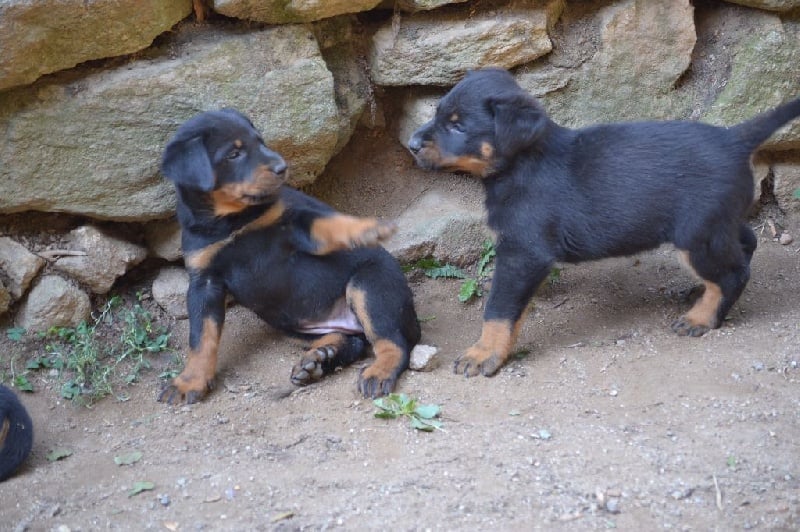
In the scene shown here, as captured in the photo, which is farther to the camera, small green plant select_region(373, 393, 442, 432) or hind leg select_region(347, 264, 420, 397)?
hind leg select_region(347, 264, 420, 397)

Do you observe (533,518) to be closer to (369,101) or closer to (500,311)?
(500,311)


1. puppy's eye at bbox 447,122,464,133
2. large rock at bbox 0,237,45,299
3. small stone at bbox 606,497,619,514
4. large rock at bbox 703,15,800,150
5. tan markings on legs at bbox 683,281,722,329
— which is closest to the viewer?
small stone at bbox 606,497,619,514

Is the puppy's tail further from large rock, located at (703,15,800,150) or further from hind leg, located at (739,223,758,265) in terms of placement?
large rock, located at (703,15,800,150)

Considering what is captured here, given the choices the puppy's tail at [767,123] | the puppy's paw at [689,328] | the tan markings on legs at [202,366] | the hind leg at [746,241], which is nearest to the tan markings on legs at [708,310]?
the puppy's paw at [689,328]

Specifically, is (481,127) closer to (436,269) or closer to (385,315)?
(385,315)

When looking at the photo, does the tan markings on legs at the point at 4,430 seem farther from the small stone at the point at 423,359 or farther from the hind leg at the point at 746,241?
the hind leg at the point at 746,241

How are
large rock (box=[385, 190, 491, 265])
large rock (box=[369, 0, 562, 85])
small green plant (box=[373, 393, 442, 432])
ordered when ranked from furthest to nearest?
1. large rock (box=[385, 190, 491, 265])
2. large rock (box=[369, 0, 562, 85])
3. small green plant (box=[373, 393, 442, 432])

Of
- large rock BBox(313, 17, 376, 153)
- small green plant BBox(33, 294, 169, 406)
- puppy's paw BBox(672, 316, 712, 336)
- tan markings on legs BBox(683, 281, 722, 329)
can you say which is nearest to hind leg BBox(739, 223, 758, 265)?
tan markings on legs BBox(683, 281, 722, 329)
